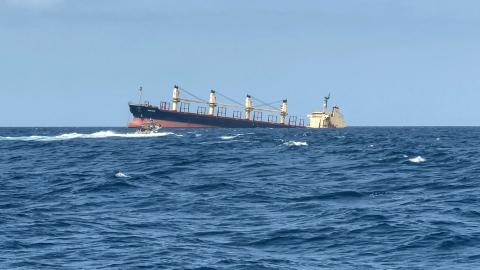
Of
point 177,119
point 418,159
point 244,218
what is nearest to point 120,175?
point 244,218

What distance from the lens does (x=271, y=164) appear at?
51.7 metres

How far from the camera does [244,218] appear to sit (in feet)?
86.7

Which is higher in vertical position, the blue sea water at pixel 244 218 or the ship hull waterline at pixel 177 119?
the ship hull waterline at pixel 177 119

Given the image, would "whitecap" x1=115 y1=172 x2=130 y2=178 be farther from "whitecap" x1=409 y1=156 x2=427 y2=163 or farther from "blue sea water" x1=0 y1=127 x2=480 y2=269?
"whitecap" x1=409 y1=156 x2=427 y2=163

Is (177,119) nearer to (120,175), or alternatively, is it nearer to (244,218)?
(120,175)

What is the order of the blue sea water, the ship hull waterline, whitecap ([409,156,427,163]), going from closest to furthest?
the blue sea water
whitecap ([409,156,427,163])
the ship hull waterline

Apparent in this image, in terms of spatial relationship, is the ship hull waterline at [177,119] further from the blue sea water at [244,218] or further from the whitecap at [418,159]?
the blue sea water at [244,218]

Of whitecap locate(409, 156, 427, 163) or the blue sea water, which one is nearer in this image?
the blue sea water

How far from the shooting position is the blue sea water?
1980cm

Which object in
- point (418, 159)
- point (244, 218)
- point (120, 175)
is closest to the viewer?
point (244, 218)

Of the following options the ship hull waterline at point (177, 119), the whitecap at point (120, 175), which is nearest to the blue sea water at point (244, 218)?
the whitecap at point (120, 175)

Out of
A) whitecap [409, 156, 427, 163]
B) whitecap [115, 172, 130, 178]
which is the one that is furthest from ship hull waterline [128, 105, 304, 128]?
whitecap [115, 172, 130, 178]

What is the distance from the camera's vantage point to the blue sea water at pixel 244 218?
19797mm

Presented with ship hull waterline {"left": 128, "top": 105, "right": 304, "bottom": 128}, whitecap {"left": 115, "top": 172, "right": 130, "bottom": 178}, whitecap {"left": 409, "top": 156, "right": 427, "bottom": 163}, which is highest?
ship hull waterline {"left": 128, "top": 105, "right": 304, "bottom": 128}
